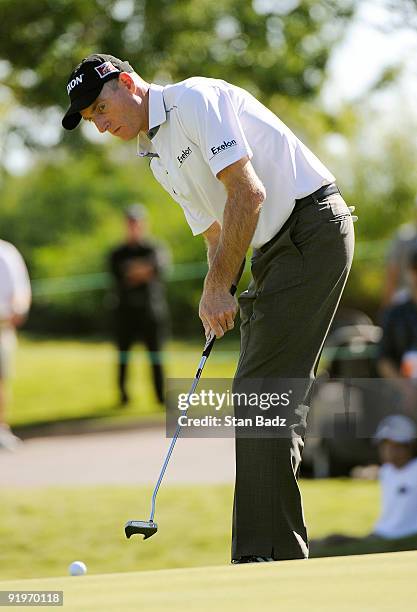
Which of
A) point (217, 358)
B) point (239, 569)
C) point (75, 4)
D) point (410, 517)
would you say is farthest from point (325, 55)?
point (239, 569)

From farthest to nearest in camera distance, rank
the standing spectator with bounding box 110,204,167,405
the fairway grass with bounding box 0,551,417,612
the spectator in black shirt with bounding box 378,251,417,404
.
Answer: the standing spectator with bounding box 110,204,167,405
the spectator in black shirt with bounding box 378,251,417,404
the fairway grass with bounding box 0,551,417,612

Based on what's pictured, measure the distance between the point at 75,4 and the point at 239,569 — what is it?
6.98m

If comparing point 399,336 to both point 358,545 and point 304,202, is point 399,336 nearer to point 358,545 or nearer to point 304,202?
point 358,545

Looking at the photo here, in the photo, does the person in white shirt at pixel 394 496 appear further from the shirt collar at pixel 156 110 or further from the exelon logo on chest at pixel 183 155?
the shirt collar at pixel 156 110

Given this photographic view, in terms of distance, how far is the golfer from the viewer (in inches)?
164

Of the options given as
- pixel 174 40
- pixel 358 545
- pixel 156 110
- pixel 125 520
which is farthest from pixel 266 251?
pixel 174 40

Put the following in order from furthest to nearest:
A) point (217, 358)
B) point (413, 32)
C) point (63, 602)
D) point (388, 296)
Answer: point (217, 358)
point (388, 296)
point (413, 32)
point (63, 602)

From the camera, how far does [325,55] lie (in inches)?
422

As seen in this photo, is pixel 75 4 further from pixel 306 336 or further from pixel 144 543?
pixel 306 336

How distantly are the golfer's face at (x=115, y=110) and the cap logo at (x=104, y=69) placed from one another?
0.11 feet

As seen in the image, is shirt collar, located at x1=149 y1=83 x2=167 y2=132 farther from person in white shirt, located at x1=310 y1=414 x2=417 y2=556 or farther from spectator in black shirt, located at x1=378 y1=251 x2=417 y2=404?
spectator in black shirt, located at x1=378 y1=251 x2=417 y2=404

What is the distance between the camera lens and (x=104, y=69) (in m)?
4.20

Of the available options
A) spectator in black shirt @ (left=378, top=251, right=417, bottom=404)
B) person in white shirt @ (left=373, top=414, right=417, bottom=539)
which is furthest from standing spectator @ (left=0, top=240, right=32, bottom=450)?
person in white shirt @ (left=373, top=414, right=417, bottom=539)

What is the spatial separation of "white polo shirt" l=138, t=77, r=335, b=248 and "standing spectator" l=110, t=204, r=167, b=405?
25.5 feet
